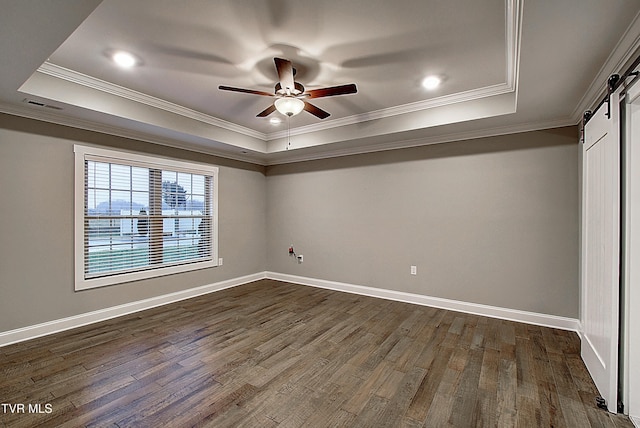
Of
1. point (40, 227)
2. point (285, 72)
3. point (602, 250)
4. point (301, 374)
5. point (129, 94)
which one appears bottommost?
point (301, 374)

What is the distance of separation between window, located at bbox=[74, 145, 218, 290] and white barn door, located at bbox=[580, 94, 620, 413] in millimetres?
4756

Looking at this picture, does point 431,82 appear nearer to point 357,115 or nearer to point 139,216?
point 357,115

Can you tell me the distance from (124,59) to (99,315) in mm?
2946

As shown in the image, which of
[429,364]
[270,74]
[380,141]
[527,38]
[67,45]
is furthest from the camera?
[380,141]

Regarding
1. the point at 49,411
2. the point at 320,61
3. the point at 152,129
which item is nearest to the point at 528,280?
the point at 320,61

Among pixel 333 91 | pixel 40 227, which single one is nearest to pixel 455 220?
pixel 333 91

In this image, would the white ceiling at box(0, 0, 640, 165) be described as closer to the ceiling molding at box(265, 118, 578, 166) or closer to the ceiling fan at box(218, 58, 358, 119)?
the ceiling molding at box(265, 118, 578, 166)

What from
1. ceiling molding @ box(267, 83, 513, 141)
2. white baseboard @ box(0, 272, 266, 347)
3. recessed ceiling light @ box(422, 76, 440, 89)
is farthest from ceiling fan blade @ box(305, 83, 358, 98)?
white baseboard @ box(0, 272, 266, 347)

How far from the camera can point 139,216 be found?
4.05 metres

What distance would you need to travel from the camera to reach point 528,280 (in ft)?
11.8

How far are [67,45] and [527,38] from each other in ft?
11.1

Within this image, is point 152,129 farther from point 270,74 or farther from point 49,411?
point 49,411

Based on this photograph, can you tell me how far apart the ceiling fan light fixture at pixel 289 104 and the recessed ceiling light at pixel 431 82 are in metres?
1.31

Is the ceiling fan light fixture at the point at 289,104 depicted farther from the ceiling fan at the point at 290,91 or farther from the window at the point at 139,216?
the window at the point at 139,216
